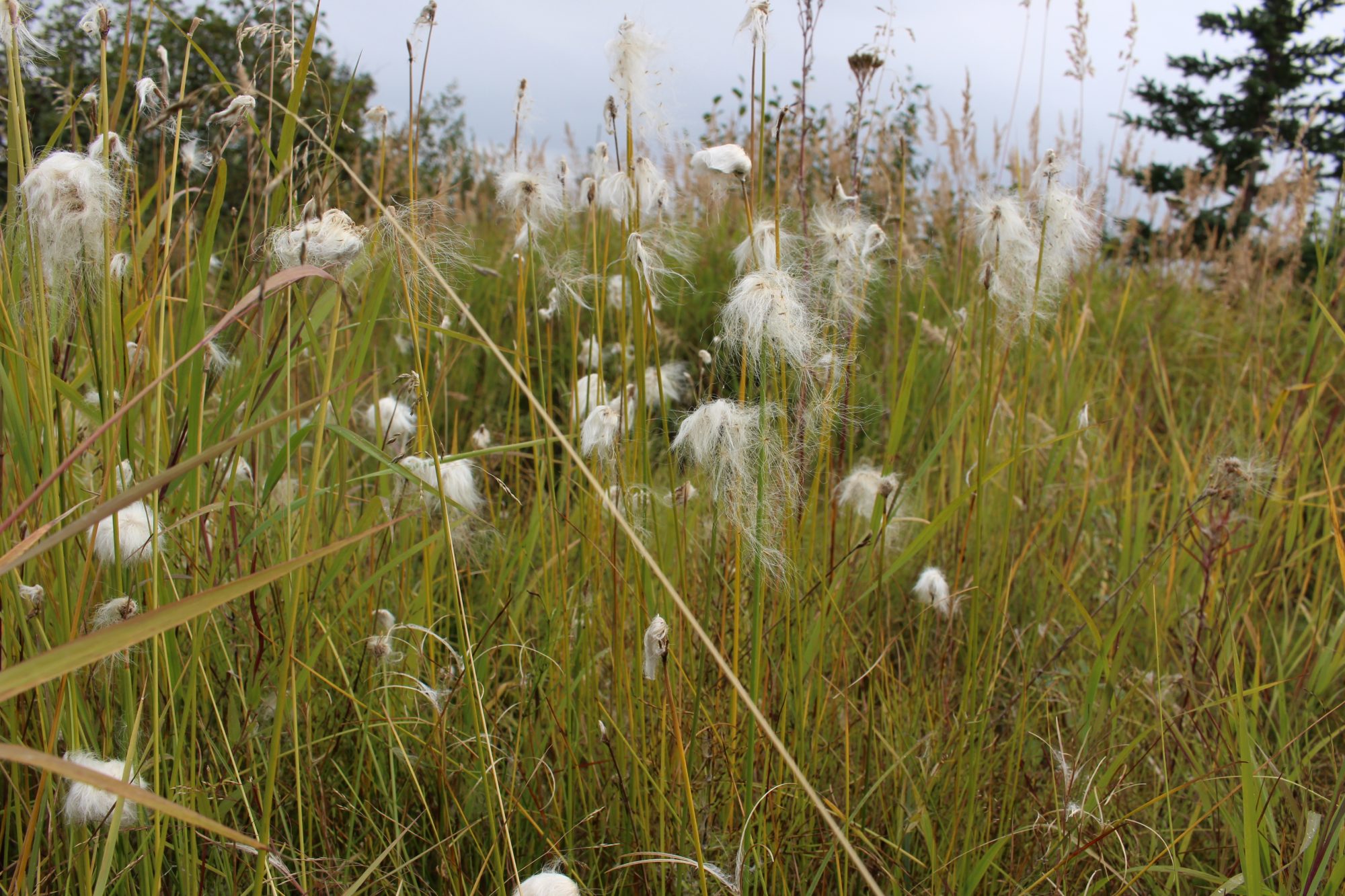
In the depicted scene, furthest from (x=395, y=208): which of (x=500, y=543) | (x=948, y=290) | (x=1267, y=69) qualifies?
(x=1267, y=69)

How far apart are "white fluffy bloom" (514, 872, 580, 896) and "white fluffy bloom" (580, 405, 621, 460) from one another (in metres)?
0.56

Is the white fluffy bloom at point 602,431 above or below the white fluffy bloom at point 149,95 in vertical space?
below

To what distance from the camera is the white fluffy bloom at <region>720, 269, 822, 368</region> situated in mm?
940

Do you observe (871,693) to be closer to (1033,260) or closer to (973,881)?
(973,881)

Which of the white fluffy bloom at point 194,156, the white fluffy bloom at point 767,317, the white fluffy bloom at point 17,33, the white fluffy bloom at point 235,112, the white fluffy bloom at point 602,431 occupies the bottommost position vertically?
the white fluffy bloom at point 602,431

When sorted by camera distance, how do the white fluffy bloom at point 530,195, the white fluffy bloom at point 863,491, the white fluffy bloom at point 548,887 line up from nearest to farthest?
1. the white fluffy bloom at point 548,887
2. the white fluffy bloom at point 530,195
3. the white fluffy bloom at point 863,491

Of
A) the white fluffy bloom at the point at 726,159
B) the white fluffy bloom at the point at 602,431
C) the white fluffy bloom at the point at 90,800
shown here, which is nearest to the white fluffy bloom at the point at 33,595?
the white fluffy bloom at the point at 90,800

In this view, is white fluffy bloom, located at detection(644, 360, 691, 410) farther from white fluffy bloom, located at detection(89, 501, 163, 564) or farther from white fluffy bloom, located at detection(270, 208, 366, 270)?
white fluffy bloom, located at detection(89, 501, 163, 564)

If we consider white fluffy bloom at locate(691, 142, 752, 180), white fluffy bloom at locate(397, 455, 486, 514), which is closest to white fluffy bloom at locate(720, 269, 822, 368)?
white fluffy bloom at locate(691, 142, 752, 180)

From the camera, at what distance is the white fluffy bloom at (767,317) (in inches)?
37.0

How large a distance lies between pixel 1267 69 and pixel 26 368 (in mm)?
17063

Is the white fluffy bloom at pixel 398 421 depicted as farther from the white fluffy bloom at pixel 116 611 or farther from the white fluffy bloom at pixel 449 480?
the white fluffy bloom at pixel 116 611

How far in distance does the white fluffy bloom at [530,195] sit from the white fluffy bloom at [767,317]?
49 centimetres

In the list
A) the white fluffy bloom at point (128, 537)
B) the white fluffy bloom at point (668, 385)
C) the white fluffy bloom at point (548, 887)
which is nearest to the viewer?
the white fluffy bloom at point (548, 887)
